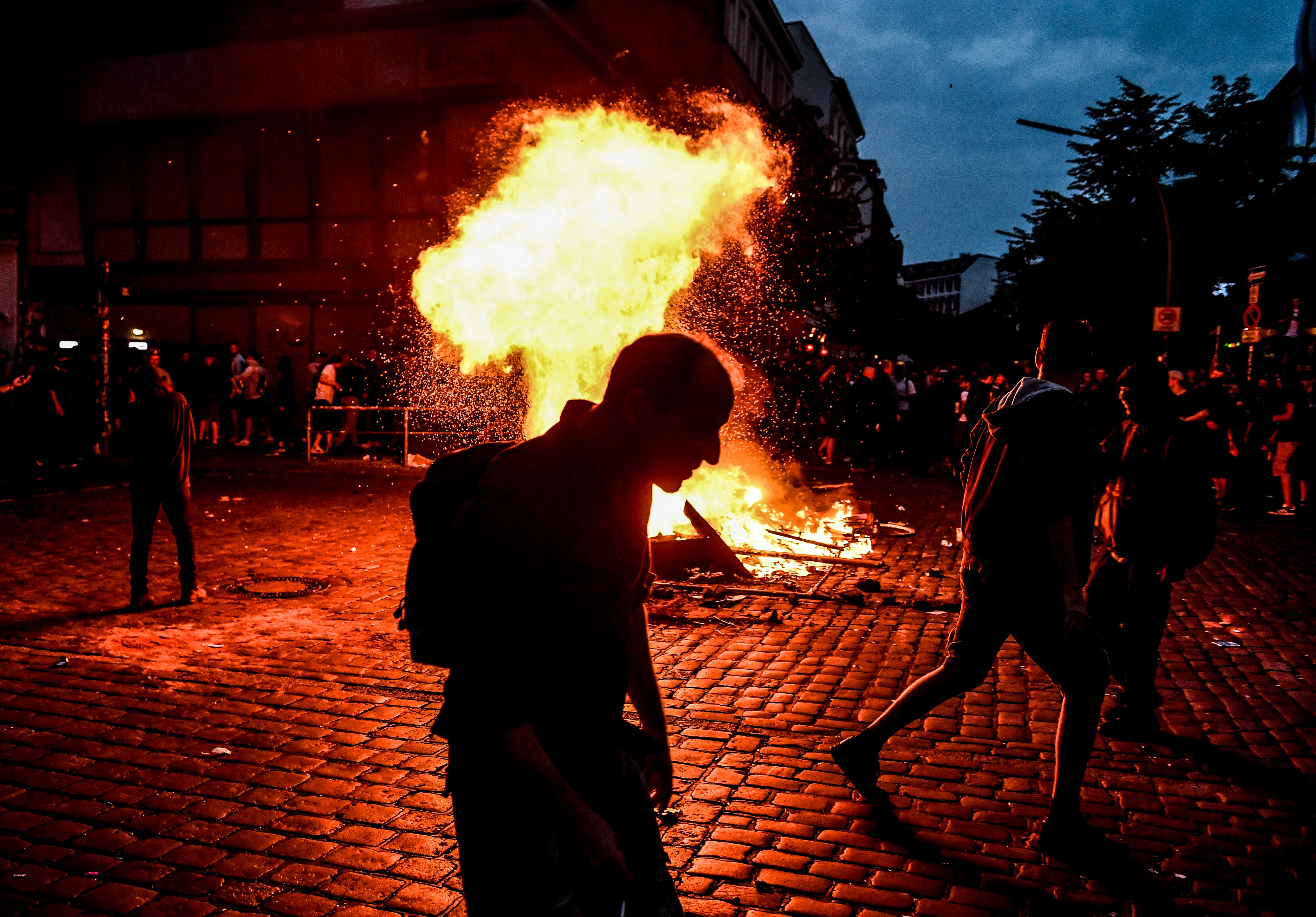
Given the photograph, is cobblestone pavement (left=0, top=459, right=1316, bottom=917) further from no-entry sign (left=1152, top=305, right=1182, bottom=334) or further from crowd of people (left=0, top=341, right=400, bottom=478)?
no-entry sign (left=1152, top=305, right=1182, bottom=334)

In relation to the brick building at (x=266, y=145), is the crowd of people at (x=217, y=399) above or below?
below

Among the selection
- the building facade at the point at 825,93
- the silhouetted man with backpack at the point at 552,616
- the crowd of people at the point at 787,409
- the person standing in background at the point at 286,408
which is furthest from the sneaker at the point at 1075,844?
the building facade at the point at 825,93

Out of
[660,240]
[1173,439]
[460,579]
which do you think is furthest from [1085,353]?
[660,240]

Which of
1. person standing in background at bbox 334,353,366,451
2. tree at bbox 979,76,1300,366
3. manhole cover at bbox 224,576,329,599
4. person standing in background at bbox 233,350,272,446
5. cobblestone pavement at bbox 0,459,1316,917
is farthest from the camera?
tree at bbox 979,76,1300,366

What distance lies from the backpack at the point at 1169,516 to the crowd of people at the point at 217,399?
14.0 meters

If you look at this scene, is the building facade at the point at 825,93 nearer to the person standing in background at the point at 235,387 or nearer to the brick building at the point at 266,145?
the brick building at the point at 266,145

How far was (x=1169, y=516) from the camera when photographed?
4.89 meters

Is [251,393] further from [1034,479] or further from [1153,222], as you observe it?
[1153,222]


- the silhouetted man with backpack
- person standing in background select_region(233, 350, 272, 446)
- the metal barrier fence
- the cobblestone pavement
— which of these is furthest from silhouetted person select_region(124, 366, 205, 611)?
person standing in background select_region(233, 350, 272, 446)

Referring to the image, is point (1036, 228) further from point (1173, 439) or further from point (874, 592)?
point (1173, 439)

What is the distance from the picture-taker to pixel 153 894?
131 inches

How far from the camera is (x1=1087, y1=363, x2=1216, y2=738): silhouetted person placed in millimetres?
4887

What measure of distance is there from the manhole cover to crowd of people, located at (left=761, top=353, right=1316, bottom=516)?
7.65m

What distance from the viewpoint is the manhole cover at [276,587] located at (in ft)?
25.6
